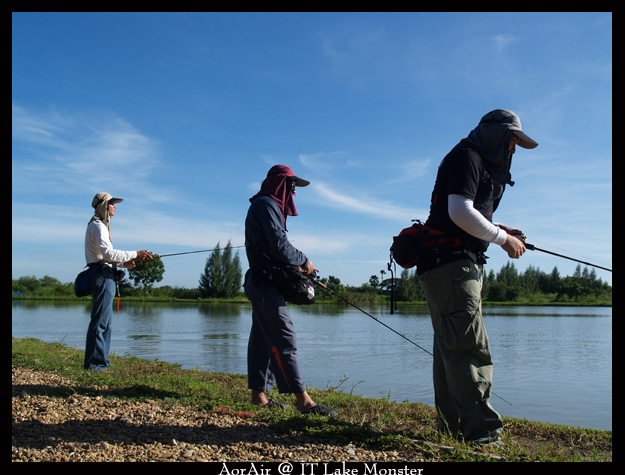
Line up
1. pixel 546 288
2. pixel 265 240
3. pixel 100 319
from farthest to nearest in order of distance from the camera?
pixel 546 288
pixel 100 319
pixel 265 240

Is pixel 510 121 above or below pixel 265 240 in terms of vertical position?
above

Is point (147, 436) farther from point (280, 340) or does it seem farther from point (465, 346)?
point (465, 346)

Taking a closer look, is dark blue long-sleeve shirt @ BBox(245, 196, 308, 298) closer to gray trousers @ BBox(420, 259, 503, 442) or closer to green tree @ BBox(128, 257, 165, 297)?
gray trousers @ BBox(420, 259, 503, 442)

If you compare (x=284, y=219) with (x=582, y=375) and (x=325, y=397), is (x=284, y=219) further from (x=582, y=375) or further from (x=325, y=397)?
(x=582, y=375)

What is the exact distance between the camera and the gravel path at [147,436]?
9.31 ft

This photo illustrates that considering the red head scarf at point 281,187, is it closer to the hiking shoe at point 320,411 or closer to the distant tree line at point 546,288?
the hiking shoe at point 320,411

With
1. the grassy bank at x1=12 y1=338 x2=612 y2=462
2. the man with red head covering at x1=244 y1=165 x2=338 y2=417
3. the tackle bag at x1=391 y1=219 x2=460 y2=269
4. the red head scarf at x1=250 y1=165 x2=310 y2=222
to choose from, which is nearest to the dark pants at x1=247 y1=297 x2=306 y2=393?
the man with red head covering at x1=244 y1=165 x2=338 y2=417

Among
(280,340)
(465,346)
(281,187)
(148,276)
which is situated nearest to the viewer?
(465,346)

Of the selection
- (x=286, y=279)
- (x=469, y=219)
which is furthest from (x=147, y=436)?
(x=469, y=219)

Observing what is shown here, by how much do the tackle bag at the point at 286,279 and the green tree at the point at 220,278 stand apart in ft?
183

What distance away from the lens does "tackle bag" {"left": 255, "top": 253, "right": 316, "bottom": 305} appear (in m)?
4.09

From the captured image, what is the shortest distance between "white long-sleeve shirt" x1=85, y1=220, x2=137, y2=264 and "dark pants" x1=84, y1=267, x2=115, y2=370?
6.5 inches

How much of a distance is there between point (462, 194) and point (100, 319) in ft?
14.1

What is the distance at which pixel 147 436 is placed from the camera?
10.4 ft
